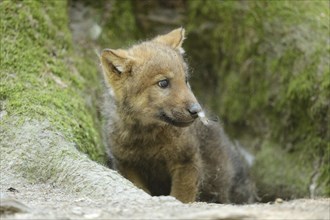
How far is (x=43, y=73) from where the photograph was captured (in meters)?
7.98

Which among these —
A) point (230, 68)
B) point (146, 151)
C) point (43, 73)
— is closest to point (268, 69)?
point (230, 68)

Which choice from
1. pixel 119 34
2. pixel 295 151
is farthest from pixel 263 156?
pixel 119 34

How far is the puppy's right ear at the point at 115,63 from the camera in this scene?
6988 mm

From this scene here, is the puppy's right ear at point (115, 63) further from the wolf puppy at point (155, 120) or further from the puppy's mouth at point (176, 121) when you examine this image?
the puppy's mouth at point (176, 121)

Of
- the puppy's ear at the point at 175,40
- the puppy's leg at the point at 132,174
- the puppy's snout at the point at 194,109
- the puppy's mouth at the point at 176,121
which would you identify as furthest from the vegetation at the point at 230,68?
the puppy's snout at the point at 194,109

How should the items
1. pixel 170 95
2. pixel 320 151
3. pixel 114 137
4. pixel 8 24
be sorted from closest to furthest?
pixel 170 95 → pixel 114 137 → pixel 8 24 → pixel 320 151

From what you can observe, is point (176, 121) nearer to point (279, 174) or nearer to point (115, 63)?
point (115, 63)

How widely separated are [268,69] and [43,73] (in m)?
3.20

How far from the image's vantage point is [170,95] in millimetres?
6871

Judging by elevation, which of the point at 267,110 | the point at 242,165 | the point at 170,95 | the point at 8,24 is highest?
the point at 8,24

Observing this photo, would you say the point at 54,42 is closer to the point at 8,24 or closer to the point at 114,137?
the point at 8,24

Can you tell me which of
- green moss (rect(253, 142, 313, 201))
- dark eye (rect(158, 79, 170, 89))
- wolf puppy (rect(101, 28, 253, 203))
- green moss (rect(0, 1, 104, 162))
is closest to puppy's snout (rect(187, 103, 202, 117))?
wolf puppy (rect(101, 28, 253, 203))

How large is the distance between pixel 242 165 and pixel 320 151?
1.05m

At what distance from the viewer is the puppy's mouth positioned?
671cm
